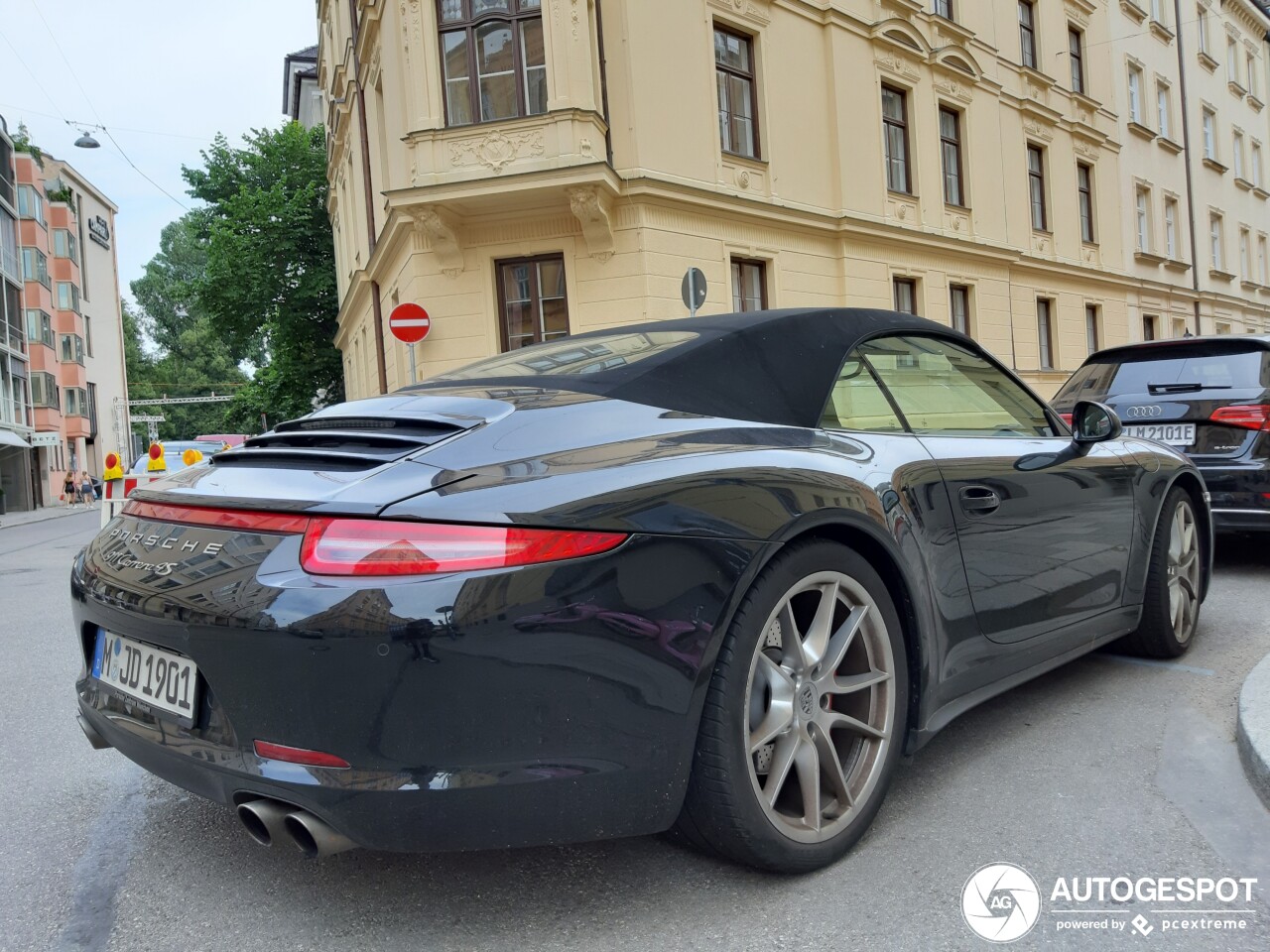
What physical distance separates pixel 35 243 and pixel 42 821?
5741cm

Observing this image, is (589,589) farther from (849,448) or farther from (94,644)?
(94,644)

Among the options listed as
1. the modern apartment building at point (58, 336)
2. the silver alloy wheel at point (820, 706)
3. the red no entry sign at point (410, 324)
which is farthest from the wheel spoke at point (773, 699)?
the modern apartment building at point (58, 336)

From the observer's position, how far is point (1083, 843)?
8.17 ft

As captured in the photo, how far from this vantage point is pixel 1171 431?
20.3 ft

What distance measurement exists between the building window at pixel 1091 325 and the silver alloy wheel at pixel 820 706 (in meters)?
24.9

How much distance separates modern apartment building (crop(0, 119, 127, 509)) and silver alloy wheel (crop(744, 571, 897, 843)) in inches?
1776

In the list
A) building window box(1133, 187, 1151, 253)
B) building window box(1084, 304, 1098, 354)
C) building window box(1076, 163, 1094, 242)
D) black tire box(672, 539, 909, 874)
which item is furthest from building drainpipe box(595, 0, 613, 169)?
building window box(1133, 187, 1151, 253)

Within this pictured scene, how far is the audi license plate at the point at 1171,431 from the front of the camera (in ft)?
20.1

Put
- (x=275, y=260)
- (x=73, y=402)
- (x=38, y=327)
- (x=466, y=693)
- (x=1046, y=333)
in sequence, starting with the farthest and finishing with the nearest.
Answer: (x=73, y=402) < (x=38, y=327) < (x=275, y=260) < (x=1046, y=333) < (x=466, y=693)

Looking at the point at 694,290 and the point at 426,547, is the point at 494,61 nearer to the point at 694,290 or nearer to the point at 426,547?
Answer: the point at 694,290

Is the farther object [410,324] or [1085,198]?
[1085,198]

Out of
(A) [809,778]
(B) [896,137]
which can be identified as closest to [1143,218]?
(B) [896,137]

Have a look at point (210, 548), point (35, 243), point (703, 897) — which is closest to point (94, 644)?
point (210, 548)

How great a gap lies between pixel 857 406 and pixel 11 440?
45466 mm
